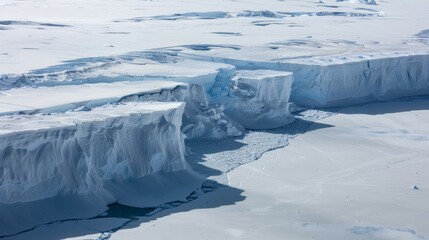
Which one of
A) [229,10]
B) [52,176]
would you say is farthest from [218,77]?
[229,10]

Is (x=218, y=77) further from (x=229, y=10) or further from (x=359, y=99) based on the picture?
(x=229, y=10)

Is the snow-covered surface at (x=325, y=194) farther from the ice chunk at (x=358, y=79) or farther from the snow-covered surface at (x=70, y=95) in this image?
the snow-covered surface at (x=70, y=95)

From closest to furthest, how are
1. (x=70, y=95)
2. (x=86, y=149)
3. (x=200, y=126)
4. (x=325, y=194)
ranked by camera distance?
(x=86, y=149), (x=325, y=194), (x=70, y=95), (x=200, y=126)

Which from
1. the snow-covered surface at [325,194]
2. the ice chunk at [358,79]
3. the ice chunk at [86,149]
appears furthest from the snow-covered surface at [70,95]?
the ice chunk at [358,79]

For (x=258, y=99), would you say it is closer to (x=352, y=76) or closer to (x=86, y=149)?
(x=352, y=76)

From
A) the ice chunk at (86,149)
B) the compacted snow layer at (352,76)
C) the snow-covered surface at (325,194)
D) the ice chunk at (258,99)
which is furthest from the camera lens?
the compacted snow layer at (352,76)

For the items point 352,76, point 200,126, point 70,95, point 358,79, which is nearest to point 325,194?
point 200,126

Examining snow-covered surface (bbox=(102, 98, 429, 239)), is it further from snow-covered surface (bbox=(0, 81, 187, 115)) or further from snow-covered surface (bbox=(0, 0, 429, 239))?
A: snow-covered surface (bbox=(0, 81, 187, 115))

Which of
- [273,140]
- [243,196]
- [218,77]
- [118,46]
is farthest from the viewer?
[118,46]

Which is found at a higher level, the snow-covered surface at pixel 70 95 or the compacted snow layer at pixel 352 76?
the snow-covered surface at pixel 70 95

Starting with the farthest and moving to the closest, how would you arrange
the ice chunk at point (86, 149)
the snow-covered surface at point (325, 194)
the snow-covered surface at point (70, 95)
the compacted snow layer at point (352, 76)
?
the compacted snow layer at point (352, 76) < the snow-covered surface at point (70, 95) < the snow-covered surface at point (325, 194) < the ice chunk at point (86, 149)

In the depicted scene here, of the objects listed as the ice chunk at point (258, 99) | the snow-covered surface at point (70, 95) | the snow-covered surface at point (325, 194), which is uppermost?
the snow-covered surface at point (70, 95)
